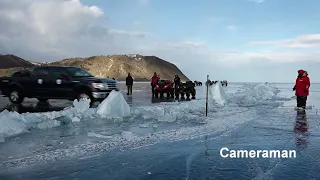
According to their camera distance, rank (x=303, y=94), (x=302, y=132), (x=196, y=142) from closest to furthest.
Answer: (x=196, y=142)
(x=302, y=132)
(x=303, y=94)

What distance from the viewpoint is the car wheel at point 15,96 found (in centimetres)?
1620

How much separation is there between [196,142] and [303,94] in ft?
33.5

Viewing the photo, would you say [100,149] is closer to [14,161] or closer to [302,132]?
[14,161]

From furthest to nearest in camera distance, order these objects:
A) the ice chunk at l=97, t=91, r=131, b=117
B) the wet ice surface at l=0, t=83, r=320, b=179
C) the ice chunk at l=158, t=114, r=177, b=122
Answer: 1. the ice chunk at l=97, t=91, r=131, b=117
2. the ice chunk at l=158, t=114, r=177, b=122
3. the wet ice surface at l=0, t=83, r=320, b=179

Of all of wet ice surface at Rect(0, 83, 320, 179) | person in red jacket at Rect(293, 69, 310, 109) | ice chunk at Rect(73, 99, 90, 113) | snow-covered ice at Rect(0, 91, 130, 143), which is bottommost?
wet ice surface at Rect(0, 83, 320, 179)

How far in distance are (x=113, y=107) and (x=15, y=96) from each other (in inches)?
304

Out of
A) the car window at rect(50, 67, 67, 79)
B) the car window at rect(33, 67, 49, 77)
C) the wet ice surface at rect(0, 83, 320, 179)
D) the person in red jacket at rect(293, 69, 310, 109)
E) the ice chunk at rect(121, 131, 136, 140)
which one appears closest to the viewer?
the wet ice surface at rect(0, 83, 320, 179)

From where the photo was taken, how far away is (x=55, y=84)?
51.2ft

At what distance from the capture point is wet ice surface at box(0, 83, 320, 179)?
464 centimetres

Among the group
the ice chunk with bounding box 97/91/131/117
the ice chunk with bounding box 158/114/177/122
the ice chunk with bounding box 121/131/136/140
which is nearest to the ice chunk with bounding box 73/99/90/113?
the ice chunk with bounding box 97/91/131/117

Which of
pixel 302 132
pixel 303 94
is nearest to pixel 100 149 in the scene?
pixel 302 132

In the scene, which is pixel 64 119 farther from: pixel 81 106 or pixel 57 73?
pixel 57 73

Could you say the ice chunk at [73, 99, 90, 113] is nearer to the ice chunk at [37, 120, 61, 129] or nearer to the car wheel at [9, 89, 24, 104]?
the ice chunk at [37, 120, 61, 129]

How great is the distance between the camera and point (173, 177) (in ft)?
14.5
